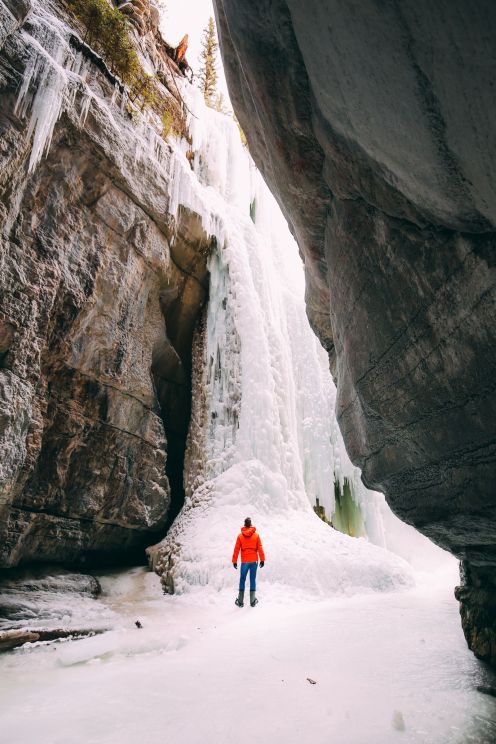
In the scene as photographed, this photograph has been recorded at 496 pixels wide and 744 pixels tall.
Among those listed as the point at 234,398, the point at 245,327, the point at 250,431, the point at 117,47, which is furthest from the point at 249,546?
the point at 117,47

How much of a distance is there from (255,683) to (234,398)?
21.0ft

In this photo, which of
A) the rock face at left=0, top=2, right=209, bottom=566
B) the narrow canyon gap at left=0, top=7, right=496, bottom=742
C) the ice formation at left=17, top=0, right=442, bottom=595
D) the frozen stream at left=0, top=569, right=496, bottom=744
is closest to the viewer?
the narrow canyon gap at left=0, top=7, right=496, bottom=742

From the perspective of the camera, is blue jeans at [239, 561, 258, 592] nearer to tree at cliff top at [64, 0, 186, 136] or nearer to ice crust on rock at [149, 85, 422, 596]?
ice crust on rock at [149, 85, 422, 596]

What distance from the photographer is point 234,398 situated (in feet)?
28.2

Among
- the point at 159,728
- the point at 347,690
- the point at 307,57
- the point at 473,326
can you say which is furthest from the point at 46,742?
the point at 307,57

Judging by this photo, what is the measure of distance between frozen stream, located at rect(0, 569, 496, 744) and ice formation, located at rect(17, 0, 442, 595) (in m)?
2.25

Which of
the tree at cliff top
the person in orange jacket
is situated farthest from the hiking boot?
the tree at cliff top

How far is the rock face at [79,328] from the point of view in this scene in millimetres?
5234

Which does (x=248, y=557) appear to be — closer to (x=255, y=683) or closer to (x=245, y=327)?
(x=255, y=683)

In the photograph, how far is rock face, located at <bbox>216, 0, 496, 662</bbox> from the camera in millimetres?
1255

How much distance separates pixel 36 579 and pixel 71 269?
476cm

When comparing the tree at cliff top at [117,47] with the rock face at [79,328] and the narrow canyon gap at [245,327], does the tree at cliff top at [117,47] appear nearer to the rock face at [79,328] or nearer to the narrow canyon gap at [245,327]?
the narrow canyon gap at [245,327]

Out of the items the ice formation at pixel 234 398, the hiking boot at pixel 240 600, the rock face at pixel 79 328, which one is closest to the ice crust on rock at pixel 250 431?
the ice formation at pixel 234 398

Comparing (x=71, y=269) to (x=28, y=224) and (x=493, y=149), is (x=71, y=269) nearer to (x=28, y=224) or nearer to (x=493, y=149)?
(x=28, y=224)
